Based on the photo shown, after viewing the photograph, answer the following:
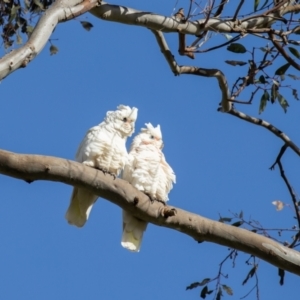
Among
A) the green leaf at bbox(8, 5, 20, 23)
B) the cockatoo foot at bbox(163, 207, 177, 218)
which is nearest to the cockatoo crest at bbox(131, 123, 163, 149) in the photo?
the green leaf at bbox(8, 5, 20, 23)

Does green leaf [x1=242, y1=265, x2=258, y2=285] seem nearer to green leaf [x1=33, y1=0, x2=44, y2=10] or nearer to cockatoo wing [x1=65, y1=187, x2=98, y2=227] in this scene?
cockatoo wing [x1=65, y1=187, x2=98, y2=227]

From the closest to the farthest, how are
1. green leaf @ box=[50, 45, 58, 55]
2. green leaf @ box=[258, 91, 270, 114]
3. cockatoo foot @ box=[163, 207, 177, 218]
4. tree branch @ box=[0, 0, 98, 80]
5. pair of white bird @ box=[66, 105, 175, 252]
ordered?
tree branch @ box=[0, 0, 98, 80]
cockatoo foot @ box=[163, 207, 177, 218]
pair of white bird @ box=[66, 105, 175, 252]
green leaf @ box=[50, 45, 58, 55]
green leaf @ box=[258, 91, 270, 114]

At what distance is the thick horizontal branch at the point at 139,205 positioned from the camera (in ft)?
8.84

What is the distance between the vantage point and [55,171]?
2.74m

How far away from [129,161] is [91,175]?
1008 mm

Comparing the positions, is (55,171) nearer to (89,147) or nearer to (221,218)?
(89,147)

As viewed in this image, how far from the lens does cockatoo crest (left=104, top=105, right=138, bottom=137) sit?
386cm

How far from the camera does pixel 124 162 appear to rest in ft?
12.2

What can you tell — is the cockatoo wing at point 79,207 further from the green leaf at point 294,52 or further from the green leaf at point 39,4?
the green leaf at point 294,52

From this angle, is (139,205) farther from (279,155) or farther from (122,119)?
(279,155)

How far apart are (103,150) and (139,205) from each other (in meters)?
0.73

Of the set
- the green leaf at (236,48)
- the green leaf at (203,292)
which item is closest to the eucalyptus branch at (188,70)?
the green leaf at (236,48)

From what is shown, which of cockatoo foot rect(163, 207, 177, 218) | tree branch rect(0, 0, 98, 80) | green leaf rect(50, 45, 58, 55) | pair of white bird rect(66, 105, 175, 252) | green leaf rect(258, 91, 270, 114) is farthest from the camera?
green leaf rect(258, 91, 270, 114)

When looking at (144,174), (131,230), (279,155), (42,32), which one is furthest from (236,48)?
(42,32)
